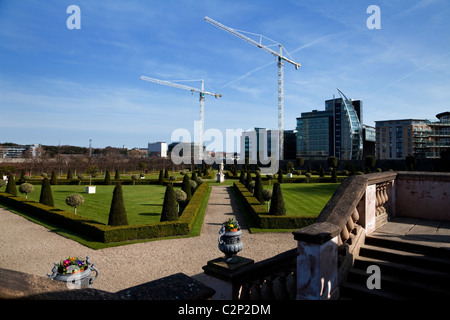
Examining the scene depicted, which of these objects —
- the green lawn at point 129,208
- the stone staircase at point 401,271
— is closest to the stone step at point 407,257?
the stone staircase at point 401,271

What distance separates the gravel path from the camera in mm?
9523

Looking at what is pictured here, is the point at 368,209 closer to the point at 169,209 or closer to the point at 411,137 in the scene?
the point at 169,209

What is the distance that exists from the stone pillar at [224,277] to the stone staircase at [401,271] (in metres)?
1.62

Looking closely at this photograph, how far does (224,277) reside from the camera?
4.57m

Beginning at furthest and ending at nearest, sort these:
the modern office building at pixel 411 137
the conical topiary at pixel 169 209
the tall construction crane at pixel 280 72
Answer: the tall construction crane at pixel 280 72
the modern office building at pixel 411 137
the conical topiary at pixel 169 209

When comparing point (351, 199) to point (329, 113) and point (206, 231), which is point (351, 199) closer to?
point (206, 231)

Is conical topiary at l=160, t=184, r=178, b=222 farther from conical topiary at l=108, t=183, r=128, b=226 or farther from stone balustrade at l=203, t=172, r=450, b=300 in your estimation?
stone balustrade at l=203, t=172, r=450, b=300

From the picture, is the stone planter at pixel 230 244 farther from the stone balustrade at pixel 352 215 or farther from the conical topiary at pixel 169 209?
the conical topiary at pixel 169 209

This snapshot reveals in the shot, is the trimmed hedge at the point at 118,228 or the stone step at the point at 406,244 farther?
the trimmed hedge at the point at 118,228

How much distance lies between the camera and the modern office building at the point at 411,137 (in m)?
71.4

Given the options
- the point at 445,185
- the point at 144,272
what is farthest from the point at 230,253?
the point at 144,272

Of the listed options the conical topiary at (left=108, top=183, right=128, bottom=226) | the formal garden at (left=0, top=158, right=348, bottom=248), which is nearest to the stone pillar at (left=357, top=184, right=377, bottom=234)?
the formal garden at (left=0, top=158, right=348, bottom=248)

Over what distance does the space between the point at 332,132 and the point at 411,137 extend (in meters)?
26.7

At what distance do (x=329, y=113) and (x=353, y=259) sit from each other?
4362 inches
